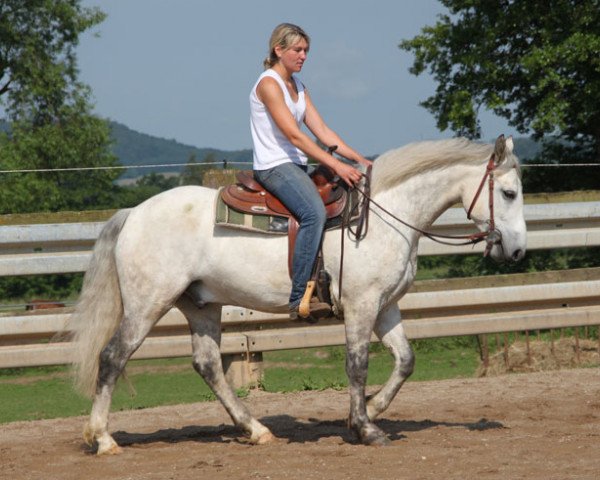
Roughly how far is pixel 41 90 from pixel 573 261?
25.1 m

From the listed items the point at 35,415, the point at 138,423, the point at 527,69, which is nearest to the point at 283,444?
the point at 138,423

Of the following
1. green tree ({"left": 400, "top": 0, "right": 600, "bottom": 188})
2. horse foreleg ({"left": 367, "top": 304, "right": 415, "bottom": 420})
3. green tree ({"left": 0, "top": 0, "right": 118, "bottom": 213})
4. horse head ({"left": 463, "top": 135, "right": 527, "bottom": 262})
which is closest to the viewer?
horse head ({"left": 463, "top": 135, "right": 527, "bottom": 262})

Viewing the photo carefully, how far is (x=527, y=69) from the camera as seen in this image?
27.2m

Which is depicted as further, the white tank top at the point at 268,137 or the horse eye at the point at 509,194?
the white tank top at the point at 268,137

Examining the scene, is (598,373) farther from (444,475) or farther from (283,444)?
(444,475)

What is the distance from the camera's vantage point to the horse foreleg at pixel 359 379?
725 centimetres

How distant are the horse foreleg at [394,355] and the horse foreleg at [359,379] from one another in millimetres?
173

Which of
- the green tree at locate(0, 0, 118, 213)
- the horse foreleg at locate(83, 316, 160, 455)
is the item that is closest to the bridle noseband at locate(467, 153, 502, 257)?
the horse foreleg at locate(83, 316, 160, 455)

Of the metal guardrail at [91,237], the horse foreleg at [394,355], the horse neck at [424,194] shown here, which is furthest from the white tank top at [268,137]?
the metal guardrail at [91,237]

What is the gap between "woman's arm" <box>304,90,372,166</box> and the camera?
7.68 meters

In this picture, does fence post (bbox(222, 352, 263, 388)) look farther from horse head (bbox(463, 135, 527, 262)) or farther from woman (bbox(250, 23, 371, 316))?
horse head (bbox(463, 135, 527, 262))

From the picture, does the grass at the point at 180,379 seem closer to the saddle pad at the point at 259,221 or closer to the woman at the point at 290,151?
the saddle pad at the point at 259,221

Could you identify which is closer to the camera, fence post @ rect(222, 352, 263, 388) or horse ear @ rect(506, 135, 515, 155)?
horse ear @ rect(506, 135, 515, 155)

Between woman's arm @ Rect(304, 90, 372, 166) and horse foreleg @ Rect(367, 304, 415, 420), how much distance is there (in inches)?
41.8
